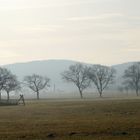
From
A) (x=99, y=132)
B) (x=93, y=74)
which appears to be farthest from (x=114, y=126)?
(x=93, y=74)

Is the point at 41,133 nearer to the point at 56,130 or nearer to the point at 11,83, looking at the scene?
the point at 56,130

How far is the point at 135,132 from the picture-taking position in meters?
31.1

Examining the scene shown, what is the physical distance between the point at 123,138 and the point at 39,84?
16576 centimetres

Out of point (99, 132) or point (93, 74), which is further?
point (93, 74)

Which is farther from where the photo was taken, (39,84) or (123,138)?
(39,84)

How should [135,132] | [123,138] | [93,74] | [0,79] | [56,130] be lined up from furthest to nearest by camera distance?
1. [93,74]
2. [0,79]
3. [56,130]
4. [135,132]
5. [123,138]

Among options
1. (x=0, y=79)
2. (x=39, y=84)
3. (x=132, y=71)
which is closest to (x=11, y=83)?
(x=0, y=79)

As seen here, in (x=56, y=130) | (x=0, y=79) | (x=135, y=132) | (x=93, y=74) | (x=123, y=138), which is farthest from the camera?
(x=93, y=74)

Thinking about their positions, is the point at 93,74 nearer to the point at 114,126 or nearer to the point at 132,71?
the point at 132,71

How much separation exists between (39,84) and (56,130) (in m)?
159

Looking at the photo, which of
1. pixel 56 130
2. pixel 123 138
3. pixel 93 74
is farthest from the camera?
pixel 93 74

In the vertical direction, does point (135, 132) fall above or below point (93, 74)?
below

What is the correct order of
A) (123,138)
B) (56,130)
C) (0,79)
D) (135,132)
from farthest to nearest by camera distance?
(0,79)
(56,130)
(135,132)
(123,138)

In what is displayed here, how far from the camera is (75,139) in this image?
28750 millimetres
